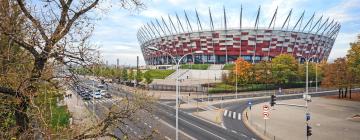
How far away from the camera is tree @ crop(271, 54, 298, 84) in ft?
281

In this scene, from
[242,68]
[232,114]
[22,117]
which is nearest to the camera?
[22,117]

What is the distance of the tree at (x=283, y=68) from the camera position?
281 feet

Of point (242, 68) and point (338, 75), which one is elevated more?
point (242, 68)

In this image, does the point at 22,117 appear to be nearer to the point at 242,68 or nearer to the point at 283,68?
the point at 242,68

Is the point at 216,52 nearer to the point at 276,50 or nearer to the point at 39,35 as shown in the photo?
the point at 276,50

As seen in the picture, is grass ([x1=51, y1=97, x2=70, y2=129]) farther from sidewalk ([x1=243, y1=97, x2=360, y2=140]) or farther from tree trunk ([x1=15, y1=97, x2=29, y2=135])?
sidewalk ([x1=243, y1=97, x2=360, y2=140])

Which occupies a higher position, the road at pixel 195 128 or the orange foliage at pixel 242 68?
the orange foliage at pixel 242 68

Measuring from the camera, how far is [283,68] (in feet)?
282

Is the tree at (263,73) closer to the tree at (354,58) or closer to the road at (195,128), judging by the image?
the tree at (354,58)

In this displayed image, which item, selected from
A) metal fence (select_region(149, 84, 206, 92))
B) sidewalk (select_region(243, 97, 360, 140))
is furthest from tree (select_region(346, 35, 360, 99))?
metal fence (select_region(149, 84, 206, 92))

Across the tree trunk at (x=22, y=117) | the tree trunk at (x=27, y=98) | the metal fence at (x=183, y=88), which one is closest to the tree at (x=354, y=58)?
the metal fence at (x=183, y=88)

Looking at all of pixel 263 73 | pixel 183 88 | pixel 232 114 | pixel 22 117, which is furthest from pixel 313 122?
pixel 183 88

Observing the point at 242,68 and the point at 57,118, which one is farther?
Answer: the point at 242,68

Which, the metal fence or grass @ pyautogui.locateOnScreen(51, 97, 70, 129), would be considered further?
the metal fence
